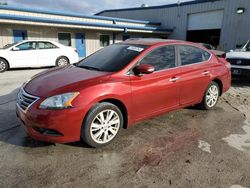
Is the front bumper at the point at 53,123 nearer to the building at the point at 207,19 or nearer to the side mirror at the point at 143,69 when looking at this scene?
the side mirror at the point at 143,69

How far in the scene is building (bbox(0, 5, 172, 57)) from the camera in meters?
13.2

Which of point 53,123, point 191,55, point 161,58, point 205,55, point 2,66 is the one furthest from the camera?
point 2,66

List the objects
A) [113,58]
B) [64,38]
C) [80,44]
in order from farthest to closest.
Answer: [80,44] < [64,38] < [113,58]

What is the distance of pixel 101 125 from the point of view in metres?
3.22

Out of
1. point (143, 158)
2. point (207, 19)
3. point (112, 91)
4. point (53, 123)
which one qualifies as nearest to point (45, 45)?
point (112, 91)

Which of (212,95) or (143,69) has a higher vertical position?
(143,69)

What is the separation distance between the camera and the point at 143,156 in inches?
123

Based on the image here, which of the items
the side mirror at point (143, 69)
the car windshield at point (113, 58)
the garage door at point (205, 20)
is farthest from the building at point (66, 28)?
the side mirror at point (143, 69)

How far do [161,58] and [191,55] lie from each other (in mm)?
900

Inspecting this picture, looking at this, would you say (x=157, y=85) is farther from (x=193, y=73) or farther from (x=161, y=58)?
(x=193, y=73)

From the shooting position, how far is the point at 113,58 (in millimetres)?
3830

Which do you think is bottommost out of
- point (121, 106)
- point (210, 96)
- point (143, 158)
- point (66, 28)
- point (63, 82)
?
point (143, 158)

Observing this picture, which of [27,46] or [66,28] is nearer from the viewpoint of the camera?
[27,46]

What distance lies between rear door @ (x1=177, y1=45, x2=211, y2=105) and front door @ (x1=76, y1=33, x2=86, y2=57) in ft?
45.0
